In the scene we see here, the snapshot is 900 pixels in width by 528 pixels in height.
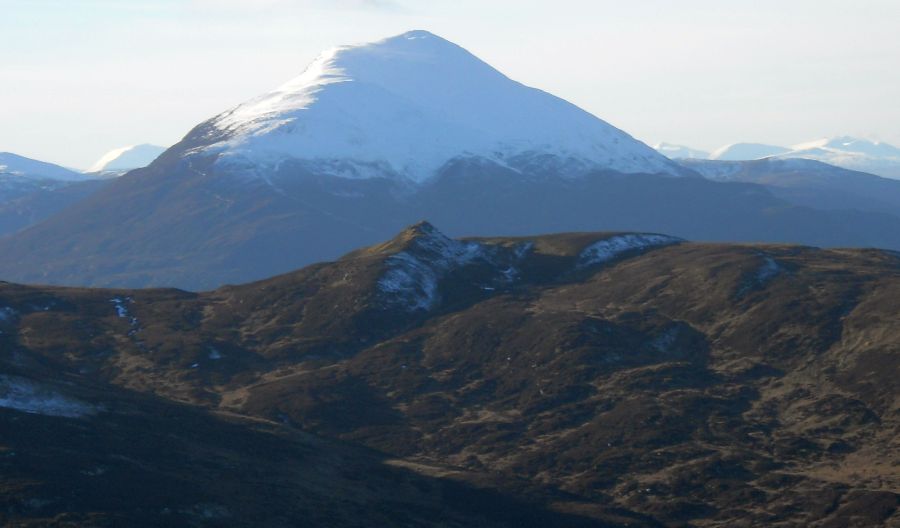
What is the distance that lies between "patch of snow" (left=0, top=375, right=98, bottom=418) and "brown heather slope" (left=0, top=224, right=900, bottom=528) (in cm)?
210

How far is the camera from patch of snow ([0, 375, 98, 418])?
421 feet

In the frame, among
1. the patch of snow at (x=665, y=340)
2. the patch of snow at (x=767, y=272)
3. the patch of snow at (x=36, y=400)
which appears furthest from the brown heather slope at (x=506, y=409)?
the patch of snow at (x=36, y=400)

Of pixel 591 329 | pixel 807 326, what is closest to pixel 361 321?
pixel 591 329

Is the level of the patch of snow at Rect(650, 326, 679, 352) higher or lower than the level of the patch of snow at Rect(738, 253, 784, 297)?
lower

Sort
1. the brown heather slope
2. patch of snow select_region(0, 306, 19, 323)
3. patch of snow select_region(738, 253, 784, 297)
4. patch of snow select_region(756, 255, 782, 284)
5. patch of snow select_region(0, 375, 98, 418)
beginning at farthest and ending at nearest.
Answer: patch of snow select_region(756, 255, 782, 284), patch of snow select_region(0, 306, 19, 323), patch of snow select_region(738, 253, 784, 297), patch of snow select_region(0, 375, 98, 418), the brown heather slope

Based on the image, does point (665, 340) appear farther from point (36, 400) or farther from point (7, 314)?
point (7, 314)

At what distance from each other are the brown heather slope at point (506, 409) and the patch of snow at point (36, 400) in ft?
6.89

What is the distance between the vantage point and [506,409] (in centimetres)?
16112

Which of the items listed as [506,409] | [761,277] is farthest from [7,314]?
[761,277]

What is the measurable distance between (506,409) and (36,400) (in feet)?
188

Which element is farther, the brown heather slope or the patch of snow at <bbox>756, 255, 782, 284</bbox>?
the patch of snow at <bbox>756, 255, 782, 284</bbox>

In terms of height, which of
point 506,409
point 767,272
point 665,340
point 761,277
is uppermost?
point 767,272

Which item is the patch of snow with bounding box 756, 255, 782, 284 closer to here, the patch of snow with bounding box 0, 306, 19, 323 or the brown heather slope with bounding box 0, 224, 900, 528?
the brown heather slope with bounding box 0, 224, 900, 528

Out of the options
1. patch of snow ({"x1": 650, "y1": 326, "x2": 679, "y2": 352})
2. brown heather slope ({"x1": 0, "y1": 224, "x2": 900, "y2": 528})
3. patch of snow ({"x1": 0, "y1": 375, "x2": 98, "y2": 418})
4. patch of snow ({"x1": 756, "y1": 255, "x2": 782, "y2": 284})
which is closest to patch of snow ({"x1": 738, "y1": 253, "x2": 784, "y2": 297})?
patch of snow ({"x1": 756, "y1": 255, "x2": 782, "y2": 284})
